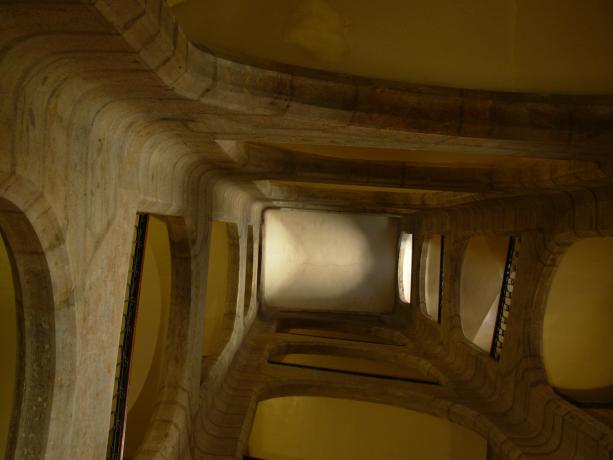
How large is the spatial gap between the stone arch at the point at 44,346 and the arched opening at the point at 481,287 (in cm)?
641

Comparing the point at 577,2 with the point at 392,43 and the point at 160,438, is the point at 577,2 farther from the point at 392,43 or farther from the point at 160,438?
the point at 160,438

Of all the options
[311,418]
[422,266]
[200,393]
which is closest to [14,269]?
[200,393]

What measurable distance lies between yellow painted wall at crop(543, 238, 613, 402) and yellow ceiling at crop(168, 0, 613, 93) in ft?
11.3

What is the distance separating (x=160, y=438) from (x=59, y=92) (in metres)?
2.76

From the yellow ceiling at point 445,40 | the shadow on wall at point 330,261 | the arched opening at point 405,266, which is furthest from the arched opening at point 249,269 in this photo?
the yellow ceiling at point 445,40

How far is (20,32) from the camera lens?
1.44 metres

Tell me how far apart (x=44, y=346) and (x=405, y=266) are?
27.7ft

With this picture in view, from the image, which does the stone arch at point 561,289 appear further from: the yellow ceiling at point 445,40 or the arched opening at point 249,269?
the arched opening at point 249,269

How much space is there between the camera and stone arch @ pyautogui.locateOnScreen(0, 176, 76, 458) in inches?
72.4

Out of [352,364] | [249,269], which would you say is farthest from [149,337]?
[352,364]

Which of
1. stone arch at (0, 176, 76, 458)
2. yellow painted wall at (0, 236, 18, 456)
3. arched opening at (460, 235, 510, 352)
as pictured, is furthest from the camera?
arched opening at (460, 235, 510, 352)

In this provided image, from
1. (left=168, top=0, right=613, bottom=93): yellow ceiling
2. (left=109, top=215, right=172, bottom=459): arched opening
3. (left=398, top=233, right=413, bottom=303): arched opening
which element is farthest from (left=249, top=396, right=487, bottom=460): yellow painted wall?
(left=168, top=0, right=613, bottom=93): yellow ceiling

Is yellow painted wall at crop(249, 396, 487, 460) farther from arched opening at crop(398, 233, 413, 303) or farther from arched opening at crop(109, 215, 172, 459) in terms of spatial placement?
arched opening at crop(398, 233, 413, 303)

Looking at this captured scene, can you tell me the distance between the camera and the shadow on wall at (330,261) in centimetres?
943
